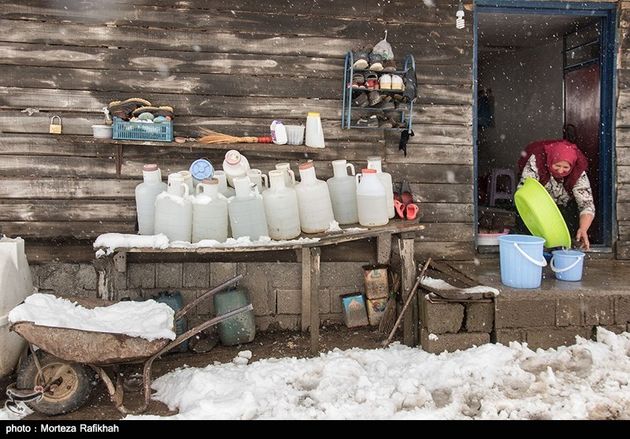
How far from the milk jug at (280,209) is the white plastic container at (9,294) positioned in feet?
6.63

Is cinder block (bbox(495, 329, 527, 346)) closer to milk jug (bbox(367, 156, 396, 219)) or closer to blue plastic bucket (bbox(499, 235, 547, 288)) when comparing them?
blue plastic bucket (bbox(499, 235, 547, 288))

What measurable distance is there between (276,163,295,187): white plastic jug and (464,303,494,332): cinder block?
6.29ft

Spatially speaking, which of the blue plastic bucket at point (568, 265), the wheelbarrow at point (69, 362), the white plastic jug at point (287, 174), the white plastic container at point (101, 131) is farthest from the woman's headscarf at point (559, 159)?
the white plastic container at point (101, 131)

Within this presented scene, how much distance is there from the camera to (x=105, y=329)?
401 centimetres

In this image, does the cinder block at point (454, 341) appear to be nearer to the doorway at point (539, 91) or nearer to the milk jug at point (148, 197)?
the doorway at point (539, 91)

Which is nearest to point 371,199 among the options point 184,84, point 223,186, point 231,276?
point 223,186

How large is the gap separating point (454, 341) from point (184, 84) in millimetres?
3514

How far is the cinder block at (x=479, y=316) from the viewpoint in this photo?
16.3ft

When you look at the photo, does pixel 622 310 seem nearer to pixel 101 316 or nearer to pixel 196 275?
pixel 196 275

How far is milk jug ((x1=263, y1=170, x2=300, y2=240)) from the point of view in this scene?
500cm

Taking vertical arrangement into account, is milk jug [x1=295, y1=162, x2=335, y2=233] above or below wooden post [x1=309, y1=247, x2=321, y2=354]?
above

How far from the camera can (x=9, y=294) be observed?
4.39 metres

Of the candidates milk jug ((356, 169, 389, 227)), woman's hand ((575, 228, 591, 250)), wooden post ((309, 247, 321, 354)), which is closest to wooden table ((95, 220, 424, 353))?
wooden post ((309, 247, 321, 354))
